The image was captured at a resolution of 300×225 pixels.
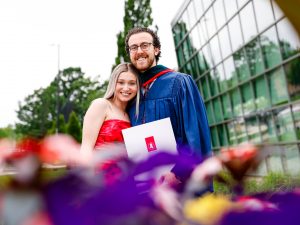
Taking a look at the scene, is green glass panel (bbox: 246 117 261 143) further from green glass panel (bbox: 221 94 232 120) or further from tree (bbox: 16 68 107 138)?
tree (bbox: 16 68 107 138)

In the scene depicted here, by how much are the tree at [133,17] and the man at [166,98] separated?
16.6 meters

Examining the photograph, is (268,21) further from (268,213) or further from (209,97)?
(268,213)

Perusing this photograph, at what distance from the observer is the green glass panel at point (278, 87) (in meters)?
9.30

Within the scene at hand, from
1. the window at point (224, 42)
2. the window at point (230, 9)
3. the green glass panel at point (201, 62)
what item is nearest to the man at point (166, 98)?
the window at point (230, 9)

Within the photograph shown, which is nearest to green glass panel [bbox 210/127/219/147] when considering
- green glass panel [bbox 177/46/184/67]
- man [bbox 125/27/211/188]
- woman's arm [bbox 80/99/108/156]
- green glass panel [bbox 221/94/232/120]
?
green glass panel [bbox 221/94/232/120]

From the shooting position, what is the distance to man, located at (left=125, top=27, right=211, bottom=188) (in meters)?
2.63

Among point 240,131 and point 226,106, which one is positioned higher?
point 226,106

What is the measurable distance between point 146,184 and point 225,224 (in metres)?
0.11

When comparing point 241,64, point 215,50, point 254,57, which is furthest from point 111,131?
point 215,50

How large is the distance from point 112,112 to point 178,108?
0.48 meters

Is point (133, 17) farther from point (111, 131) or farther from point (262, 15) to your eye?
point (111, 131)

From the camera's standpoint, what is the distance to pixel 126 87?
279 cm

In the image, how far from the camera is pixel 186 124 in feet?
8.55

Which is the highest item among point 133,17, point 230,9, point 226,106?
point 133,17
